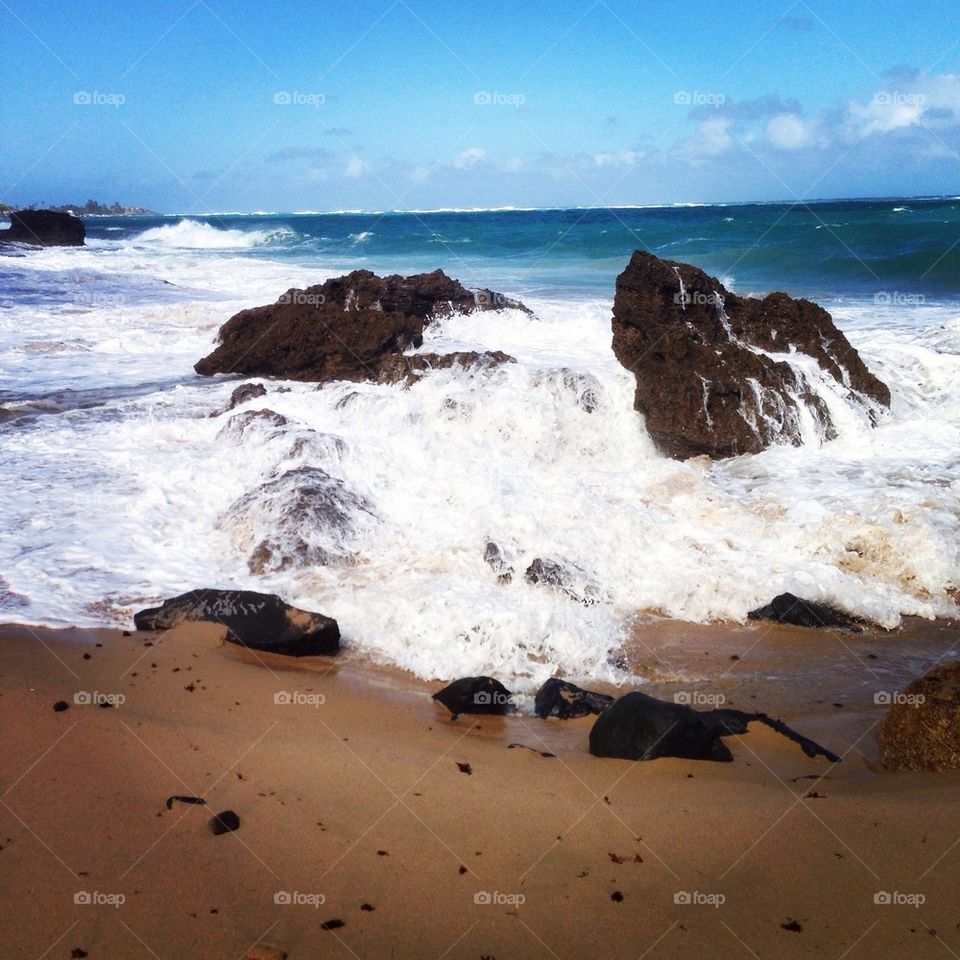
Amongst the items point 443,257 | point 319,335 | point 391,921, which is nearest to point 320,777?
point 391,921

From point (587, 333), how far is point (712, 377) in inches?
204

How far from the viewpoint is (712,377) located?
895 centimetres

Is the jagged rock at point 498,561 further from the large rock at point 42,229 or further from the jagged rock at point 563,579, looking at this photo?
the large rock at point 42,229

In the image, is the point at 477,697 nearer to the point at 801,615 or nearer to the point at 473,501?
the point at 801,615

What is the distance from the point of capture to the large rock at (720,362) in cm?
880

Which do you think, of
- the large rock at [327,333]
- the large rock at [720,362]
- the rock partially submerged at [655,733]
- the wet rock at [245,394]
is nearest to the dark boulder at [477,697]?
A: the rock partially submerged at [655,733]

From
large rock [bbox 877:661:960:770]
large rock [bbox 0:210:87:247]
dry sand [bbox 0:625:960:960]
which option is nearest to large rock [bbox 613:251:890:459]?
dry sand [bbox 0:625:960:960]

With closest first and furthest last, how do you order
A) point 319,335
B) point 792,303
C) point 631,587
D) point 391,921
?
1. point 391,921
2. point 631,587
3. point 792,303
4. point 319,335

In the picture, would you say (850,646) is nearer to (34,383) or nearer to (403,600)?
(403,600)

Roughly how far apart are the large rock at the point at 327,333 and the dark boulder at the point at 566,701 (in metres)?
6.97

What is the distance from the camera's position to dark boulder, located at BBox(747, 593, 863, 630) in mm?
5469

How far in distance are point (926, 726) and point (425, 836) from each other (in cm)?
228

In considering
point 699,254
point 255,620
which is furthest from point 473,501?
point 699,254

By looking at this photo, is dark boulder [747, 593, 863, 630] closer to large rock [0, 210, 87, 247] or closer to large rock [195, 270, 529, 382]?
large rock [195, 270, 529, 382]
